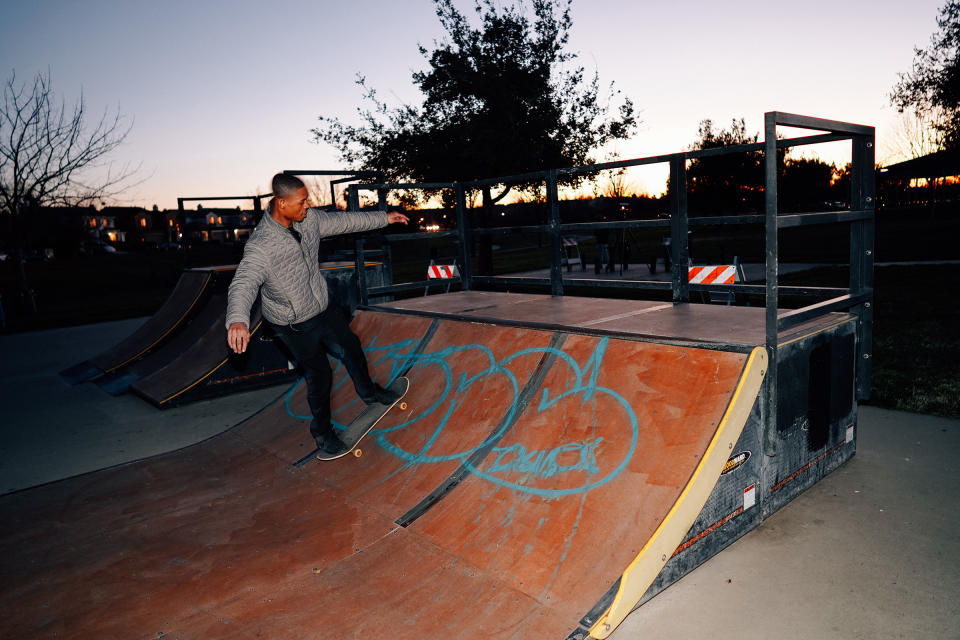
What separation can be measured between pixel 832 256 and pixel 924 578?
19505mm

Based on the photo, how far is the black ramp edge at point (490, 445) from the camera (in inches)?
146

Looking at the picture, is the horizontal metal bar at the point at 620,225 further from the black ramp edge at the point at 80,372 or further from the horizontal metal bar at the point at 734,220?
the black ramp edge at the point at 80,372

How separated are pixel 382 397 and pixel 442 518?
147cm

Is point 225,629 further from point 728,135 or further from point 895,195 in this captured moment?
point 728,135

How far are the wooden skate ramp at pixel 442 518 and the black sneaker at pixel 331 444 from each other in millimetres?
120

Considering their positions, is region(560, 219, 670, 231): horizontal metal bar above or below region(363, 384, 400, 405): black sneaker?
above

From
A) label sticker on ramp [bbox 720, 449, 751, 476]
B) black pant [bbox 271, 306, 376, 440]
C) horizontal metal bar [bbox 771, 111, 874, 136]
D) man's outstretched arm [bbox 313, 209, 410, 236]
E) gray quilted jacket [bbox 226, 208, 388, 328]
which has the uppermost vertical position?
horizontal metal bar [bbox 771, 111, 874, 136]

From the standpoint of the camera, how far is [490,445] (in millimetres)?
3941

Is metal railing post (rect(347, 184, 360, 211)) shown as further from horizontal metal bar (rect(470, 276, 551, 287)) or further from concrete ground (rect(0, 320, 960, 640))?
concrete ground (rect(0, 320, 960, 640))

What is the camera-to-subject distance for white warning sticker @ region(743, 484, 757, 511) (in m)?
3.52

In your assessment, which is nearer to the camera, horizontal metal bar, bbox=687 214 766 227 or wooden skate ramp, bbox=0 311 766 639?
wooden skate ramp, bbox=0 311 766 639

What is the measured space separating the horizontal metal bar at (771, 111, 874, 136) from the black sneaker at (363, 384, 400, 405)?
10.9 ft

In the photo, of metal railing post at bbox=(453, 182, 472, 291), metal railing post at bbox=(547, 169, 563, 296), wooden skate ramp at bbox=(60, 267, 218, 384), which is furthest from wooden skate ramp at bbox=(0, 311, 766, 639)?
wooden skate ramp at bbox=(60, 267, 218, 384)

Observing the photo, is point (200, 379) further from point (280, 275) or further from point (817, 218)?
point (817, 218)
